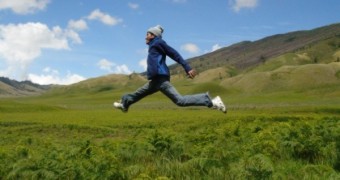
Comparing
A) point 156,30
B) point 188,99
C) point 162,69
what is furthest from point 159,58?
point 188,99

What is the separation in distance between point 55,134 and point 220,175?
28.2 m

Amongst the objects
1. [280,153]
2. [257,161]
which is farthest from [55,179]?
[280,153]

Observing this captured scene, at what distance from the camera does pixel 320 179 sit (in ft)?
27.0

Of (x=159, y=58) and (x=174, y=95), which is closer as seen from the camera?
(x=159, y=58)

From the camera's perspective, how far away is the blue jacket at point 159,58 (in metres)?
11.1

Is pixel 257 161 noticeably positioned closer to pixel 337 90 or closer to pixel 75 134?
pixel 75 134

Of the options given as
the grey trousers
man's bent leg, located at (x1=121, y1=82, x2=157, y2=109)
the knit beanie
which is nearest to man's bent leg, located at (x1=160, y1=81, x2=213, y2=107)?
the grey trousers

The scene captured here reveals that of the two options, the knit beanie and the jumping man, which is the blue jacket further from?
the knit beanie

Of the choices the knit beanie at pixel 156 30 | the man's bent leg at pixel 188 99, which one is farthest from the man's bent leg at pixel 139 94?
the knit beanie at pixel 156 30

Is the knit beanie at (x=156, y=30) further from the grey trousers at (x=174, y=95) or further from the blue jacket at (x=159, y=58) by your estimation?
the grey trousers at (x=174, y=95)

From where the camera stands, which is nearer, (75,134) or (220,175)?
(220,175)

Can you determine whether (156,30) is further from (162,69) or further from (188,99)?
(188,99)

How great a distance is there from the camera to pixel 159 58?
11156 millimetres

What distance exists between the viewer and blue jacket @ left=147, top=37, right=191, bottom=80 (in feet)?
36.4
